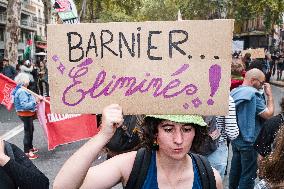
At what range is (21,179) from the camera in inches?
92.6

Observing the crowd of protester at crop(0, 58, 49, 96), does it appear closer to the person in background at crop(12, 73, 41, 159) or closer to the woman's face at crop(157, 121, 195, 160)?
the person in background at crop(12, 73, 41, 159)

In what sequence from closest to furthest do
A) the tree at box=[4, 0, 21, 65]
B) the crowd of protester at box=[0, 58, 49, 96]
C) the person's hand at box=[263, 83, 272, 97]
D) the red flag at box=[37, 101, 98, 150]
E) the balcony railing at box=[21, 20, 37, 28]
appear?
the person's hand at box=[263, 83, 272, 97]
the red flag at box=[37, 101, 98, 150]
the crowd of protester at box=[0, 58, 49, 96]
the tree at box=[4, 0, 21, 65]
the balcony railing at box=[21, 20, 37, 28]

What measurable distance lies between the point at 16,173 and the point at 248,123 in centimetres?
286

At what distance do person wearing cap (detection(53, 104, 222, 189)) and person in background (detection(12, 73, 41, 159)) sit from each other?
5008mm

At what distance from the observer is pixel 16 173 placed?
92.0 inches

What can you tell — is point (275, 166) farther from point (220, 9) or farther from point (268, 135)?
point (220, 9)

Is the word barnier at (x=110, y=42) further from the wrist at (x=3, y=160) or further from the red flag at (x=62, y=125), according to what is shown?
the red flag at (x=62, y=125)

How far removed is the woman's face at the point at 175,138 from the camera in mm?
→ 2031

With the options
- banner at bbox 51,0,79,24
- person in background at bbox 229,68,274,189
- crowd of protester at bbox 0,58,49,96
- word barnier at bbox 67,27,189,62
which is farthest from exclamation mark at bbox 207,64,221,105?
crowd of protester at bbox 0,58,49,96

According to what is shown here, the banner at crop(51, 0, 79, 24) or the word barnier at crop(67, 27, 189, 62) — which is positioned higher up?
the banner at crop(51, 0, 79, 24)

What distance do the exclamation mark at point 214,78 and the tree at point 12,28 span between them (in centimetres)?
1918

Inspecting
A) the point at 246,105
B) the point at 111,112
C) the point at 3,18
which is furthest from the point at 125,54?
the point at 3,18

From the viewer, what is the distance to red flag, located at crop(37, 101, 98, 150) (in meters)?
7.42

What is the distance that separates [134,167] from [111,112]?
12.3 inches
